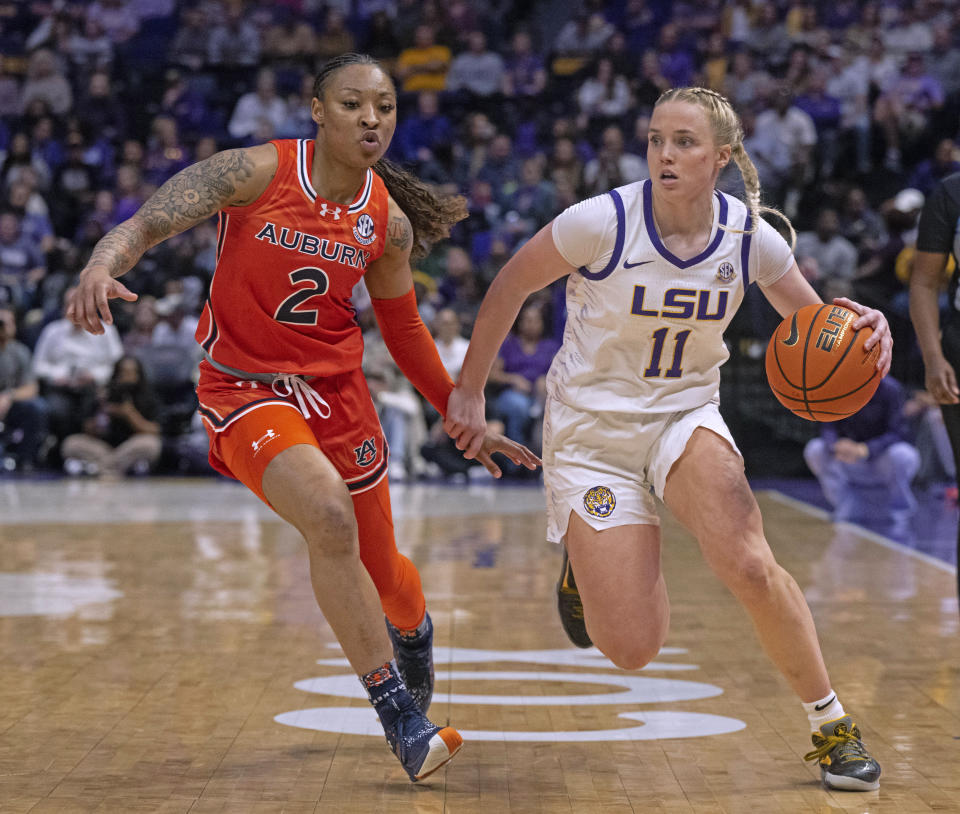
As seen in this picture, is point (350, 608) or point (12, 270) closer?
point (350, 608)

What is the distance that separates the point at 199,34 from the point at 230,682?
13.2m

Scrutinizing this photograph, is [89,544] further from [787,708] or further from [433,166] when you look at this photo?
[433,166]

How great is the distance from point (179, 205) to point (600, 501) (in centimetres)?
132

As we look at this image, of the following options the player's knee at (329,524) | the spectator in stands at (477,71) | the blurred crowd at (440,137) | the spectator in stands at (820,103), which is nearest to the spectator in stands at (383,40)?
the blurred crowd at (440,137)

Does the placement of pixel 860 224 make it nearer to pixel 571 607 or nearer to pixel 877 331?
pixel 571 607

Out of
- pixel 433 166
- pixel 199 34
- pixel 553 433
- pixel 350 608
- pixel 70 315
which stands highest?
pixel 199 34

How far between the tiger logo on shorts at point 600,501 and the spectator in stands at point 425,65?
495 inches

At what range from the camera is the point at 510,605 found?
19.9 ft

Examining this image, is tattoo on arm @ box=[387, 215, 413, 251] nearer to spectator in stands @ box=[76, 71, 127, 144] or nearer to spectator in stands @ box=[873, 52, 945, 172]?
spectator in stands @ box=[873, 52, 945, 172]

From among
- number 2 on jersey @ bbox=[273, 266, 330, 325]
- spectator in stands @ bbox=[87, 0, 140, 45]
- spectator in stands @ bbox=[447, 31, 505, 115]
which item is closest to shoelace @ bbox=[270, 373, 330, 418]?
number 2 on jersey @ bbox=[273, 266, 330, 325]

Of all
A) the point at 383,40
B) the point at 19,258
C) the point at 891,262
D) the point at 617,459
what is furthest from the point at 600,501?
the point at 383,40

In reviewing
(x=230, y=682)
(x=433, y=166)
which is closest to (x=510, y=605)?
(x=230, y=682)

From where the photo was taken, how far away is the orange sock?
147 inches

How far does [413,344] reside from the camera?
12.9ft
